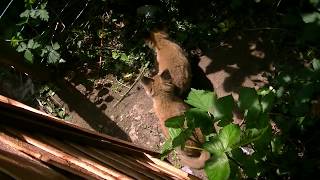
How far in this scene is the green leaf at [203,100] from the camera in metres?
2.41

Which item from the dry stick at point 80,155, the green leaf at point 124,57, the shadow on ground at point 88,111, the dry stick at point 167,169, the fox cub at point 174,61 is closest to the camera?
the dry stick at point 80,155

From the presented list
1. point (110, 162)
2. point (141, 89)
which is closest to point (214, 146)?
point (110, 162)

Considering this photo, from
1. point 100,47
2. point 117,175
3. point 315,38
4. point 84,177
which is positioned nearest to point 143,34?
point 100,47

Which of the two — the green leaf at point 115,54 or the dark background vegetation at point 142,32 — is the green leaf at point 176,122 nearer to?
the dark background vegetation at point 142,32

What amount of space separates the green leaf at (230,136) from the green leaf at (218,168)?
0.05m

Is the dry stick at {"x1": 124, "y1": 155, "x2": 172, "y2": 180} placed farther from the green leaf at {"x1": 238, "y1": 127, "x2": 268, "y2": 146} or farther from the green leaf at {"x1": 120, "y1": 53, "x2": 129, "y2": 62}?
the green leaf at {"x1": 120, "y1": 53, "x2": 129, "y2": 62}

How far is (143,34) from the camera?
206 inches

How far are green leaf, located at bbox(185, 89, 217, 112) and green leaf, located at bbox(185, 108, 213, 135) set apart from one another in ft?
0.18

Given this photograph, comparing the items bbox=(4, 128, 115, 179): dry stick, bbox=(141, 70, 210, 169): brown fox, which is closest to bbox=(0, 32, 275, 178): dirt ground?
bbox=(141, 70, 210, 169): brown fox

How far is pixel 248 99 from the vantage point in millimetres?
2334

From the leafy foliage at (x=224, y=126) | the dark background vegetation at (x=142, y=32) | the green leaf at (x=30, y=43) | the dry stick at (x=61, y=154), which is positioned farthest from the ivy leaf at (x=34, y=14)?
the dry stick at (x=61, y=154)

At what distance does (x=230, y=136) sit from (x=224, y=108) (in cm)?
21

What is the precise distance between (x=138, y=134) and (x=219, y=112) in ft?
8.74

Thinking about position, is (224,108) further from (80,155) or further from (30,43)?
(30,43)
